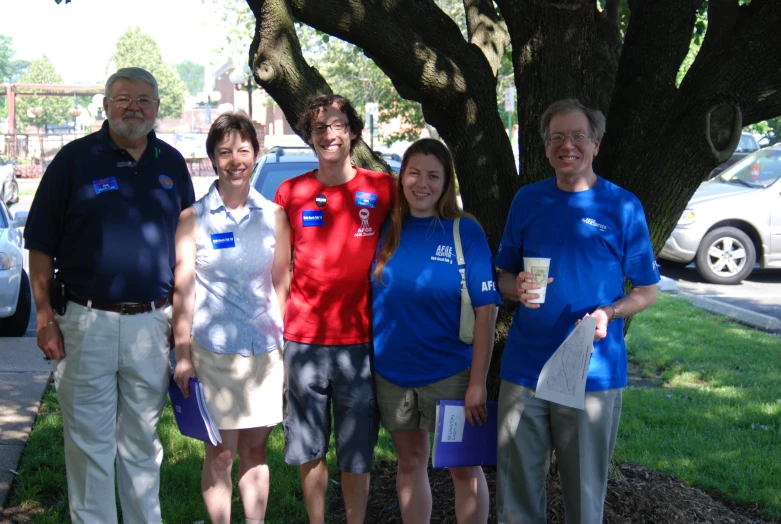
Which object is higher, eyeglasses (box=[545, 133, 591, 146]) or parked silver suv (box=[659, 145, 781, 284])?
eyeglasses (box=[545, 133, 591, 146])

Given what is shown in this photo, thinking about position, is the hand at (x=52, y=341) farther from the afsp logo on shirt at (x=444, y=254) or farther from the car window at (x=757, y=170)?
the car window at (x=757, y=170)

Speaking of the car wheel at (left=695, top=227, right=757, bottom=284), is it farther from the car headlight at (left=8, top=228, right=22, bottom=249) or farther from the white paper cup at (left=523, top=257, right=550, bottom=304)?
the white paper cup at (left=523, top=257, right=550, bottom=304)

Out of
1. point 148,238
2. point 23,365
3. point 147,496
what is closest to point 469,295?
point 148,238

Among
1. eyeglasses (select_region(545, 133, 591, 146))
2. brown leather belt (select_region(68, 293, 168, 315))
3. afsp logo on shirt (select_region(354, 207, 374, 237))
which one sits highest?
eyeglasses (select_region(545, 133, 591, 146))

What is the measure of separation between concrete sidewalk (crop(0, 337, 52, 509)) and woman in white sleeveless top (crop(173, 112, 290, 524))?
1.68m

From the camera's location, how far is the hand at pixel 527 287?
331 centimetres

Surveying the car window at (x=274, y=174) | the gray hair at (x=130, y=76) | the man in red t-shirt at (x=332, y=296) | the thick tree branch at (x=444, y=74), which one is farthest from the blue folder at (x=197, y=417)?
the car window at (x=274, y=174)

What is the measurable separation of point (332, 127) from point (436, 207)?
1.86 ft

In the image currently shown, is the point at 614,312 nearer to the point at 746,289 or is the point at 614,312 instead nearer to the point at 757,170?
the point at 746,289

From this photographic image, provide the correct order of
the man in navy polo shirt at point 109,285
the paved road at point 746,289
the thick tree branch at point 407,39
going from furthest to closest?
the paved road at point 746,289, the thick tree branch at point 407,39, the man in navy polo shirt at point 109,285

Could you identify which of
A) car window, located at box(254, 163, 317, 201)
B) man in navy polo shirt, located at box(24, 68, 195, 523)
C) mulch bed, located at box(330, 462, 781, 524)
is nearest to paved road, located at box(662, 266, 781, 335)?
car window, located at box(254, 163, 317, 201)

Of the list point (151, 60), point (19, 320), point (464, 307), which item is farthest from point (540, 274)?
point (151, 60)

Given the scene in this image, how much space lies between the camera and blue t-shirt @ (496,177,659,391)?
332 centimetres

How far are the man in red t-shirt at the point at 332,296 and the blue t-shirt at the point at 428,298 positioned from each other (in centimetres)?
15
